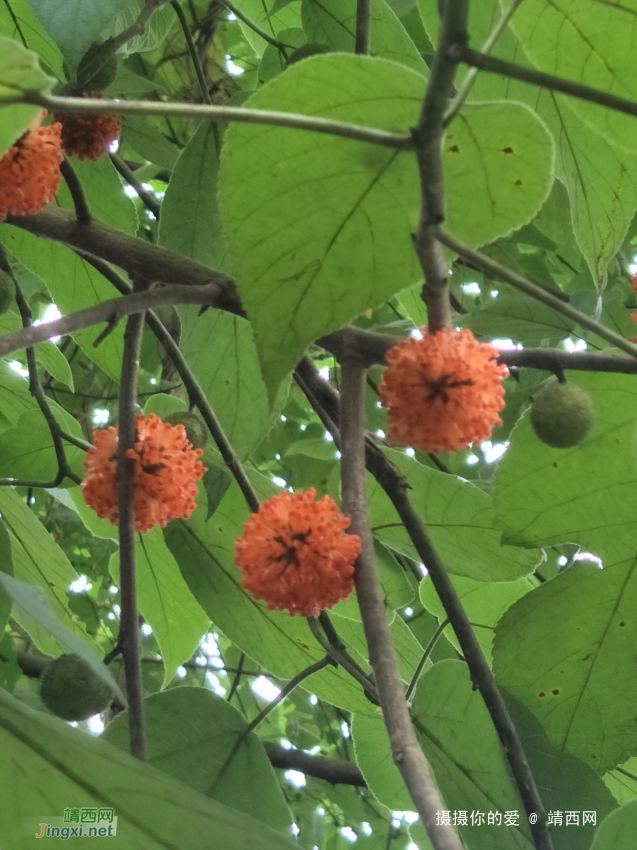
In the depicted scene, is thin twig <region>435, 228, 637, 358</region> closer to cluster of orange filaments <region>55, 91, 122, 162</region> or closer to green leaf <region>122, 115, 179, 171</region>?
cluster of orange filaments <region>55, 91, 122, 162</region>

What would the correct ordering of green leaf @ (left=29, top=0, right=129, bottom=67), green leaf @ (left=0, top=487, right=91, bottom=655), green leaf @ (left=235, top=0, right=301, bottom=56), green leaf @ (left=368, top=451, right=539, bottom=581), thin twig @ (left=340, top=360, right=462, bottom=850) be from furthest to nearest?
1. green leaf @ (left=235, top=0, right=301, bottom=56)
2. green leaf @ (left=0, top=487, right=91, bottom=655)
3. green leaf @ (left=368, top=451, right=539, bottom=581)
4. green leaf @ (left=29, top=0, right=129, bottom=67)
5. thin twig @ (left=340, top=360, right=462, bottom=850)

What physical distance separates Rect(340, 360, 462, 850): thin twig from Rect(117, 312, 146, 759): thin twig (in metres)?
0.24

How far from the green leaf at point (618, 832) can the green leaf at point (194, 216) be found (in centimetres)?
82

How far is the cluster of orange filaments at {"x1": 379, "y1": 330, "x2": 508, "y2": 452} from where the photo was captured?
68cm

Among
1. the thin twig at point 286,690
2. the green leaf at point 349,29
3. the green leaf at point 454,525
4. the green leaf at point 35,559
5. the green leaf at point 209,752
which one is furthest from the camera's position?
the green leaf at point 35,559

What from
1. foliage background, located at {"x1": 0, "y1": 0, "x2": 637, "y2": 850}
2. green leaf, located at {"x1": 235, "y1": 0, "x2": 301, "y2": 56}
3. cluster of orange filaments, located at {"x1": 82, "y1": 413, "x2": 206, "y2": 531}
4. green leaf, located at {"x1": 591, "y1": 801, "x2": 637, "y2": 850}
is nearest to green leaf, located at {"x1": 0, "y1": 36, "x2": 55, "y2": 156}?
foliage background, located at {"x1": 0, "y1": 0, "x2": 637, "y2": 850}

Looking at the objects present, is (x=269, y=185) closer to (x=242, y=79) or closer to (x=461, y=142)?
(x=461, y=142)

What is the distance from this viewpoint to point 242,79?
2211 millimetres

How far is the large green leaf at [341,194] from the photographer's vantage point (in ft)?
1.98

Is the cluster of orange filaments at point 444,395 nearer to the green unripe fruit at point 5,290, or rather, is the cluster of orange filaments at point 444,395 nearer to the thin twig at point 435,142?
the thin twig at point 435,142

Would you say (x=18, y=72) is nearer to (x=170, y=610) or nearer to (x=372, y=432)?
(x=372, y=432)

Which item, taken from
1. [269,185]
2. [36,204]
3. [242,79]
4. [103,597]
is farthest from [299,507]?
[103,597]

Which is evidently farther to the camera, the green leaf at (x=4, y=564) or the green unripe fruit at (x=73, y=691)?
the green leaf at (x=4, y=564)

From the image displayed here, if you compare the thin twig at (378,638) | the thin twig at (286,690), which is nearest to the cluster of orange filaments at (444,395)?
the thin twig at (378,638)
